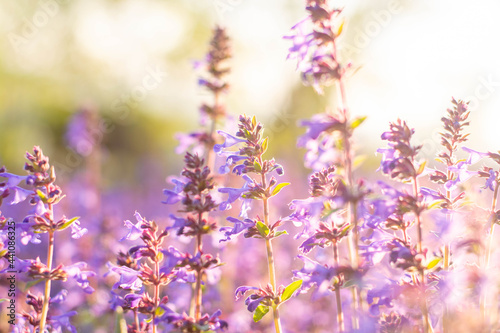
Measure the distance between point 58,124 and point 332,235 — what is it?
104 ft

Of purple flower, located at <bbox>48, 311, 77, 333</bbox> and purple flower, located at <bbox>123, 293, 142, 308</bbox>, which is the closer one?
purple flower, located at <bbox>123, 293, 142, 308</bbox>

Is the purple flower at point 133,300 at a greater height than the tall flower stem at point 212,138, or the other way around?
the tall flower stem at point 212,138

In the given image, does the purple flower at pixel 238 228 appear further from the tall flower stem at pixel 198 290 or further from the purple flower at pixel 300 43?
the purple flower at pixel 300 43

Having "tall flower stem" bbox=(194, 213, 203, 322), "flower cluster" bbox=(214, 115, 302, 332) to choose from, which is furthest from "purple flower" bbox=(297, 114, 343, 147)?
"tall flower stem" bbox=(194, 213, 203, 322)

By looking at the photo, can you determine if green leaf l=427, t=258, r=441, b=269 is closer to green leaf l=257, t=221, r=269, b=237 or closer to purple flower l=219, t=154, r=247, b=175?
green leaf l=257, t=221, r=269, b=237

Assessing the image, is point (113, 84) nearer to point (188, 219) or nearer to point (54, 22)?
point (54, 22)

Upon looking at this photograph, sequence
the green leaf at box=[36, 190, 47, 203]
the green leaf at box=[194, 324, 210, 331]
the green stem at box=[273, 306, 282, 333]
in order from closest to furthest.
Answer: the green leaf at box=[194, 324, 210, 331], the green stem at box=[273, 306, 282, 333], the green leaf at box=[36, 190, 47, 203]

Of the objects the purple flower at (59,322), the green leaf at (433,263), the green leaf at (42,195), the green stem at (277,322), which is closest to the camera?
the green leaf at (433,263)

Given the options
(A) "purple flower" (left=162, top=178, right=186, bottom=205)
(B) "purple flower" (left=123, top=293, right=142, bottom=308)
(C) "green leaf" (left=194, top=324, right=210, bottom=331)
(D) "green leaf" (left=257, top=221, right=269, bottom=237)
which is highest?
(A) "purple flower" (left=162, top=178, right=186, bottom=205)

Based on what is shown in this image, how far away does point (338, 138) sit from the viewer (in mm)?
2502

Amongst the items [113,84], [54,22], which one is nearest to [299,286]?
[54,22]

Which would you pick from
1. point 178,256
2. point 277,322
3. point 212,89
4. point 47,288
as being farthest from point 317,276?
point 212,89

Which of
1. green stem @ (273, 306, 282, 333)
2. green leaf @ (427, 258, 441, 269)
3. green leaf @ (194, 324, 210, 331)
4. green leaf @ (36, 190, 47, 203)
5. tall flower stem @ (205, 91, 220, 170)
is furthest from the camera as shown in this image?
tall flower stem @ (205, 91, 220, 170)

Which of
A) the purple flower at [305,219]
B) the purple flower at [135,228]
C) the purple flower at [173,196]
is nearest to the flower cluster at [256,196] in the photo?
the purple flower at [305,219]
